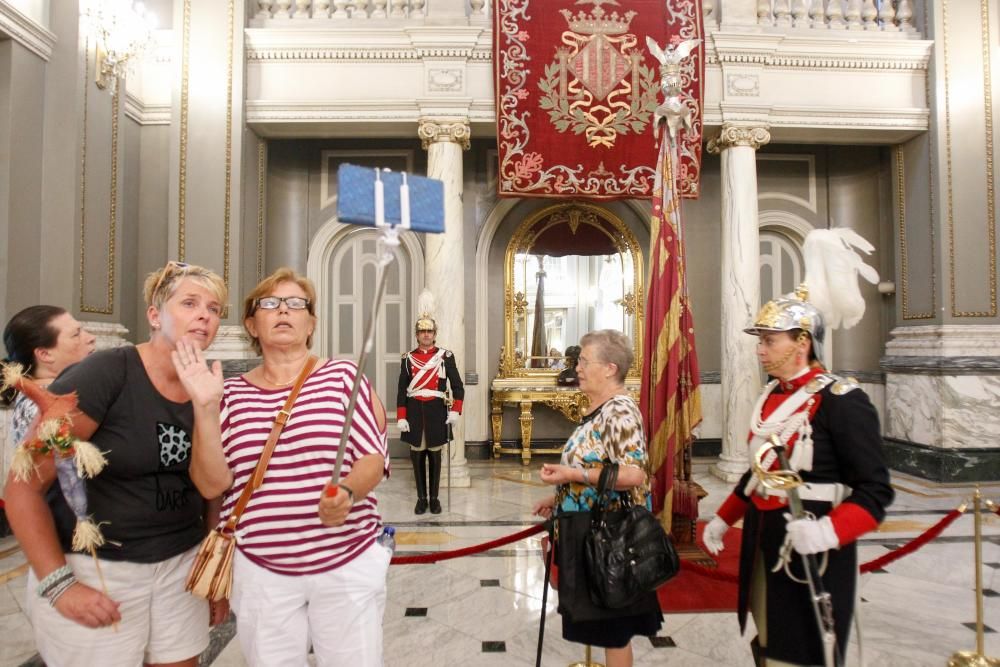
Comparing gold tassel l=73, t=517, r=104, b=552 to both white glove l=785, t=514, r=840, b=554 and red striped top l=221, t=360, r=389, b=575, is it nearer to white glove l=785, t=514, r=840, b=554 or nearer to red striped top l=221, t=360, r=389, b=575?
red striped top l=221, t=360, r=389, b=575

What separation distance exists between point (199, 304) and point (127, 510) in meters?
0.55

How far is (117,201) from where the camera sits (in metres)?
5.66

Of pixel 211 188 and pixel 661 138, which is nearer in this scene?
pixel 661 138

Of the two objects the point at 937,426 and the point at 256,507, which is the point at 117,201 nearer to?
the point at 256,507

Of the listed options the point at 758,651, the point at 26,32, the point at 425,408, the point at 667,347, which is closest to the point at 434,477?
the point at 425,408

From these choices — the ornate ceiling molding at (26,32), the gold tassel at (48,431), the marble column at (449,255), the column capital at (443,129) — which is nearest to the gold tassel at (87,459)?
the gold tassel at (48,431)

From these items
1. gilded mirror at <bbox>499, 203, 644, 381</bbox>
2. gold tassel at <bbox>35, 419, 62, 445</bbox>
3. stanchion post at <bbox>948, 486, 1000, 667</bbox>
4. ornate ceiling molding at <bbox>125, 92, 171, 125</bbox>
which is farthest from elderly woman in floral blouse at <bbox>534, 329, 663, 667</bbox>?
ornate ceiling molding at <bbox>125, 92, 171, 125</bbox>

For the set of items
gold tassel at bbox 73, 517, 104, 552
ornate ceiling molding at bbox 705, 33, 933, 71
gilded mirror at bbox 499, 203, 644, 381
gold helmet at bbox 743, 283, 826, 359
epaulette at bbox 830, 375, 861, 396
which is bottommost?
gold tassel at bbox 73, 517, 104, 552

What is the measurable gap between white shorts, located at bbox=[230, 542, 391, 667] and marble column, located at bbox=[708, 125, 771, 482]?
19.5ft

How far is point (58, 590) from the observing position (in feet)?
4.58

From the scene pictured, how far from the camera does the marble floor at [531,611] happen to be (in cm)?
291

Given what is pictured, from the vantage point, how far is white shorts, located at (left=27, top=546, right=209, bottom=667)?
A: 144 centimetres

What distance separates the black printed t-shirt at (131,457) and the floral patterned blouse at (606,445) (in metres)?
1.27

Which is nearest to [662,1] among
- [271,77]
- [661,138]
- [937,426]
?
[661,138]
